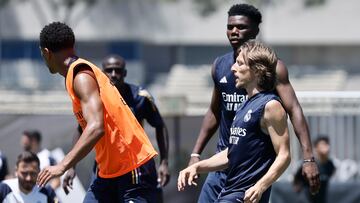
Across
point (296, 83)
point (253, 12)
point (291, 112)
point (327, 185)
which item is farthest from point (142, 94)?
point (296, 83)

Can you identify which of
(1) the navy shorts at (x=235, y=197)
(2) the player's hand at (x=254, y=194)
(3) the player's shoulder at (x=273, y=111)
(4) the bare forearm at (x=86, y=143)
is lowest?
(1) the navy shorts at (x=235, y=197)

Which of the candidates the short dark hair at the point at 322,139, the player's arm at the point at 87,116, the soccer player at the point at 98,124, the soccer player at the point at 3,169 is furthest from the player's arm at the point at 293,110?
the short dark hair at the point at 322,139

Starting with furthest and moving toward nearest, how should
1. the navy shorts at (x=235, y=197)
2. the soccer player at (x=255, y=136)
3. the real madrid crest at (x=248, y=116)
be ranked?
the navy shorts at (x=235, y=197)
the real madrid crest at (x=248, y=116)
the soccer player at (x=255, y=136)

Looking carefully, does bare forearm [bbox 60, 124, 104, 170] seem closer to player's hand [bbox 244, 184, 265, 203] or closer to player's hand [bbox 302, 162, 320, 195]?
player's hand [bbox 244, 184, 265, 203]

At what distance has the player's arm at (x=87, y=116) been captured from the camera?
291 inches

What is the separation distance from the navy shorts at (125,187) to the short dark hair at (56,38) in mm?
1068

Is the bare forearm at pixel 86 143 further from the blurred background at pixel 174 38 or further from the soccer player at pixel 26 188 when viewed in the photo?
the blurred background at pixel 174 38

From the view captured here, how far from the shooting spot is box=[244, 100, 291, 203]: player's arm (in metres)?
7.14

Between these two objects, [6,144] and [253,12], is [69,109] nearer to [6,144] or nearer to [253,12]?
[6,144]

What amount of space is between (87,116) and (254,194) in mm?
1210

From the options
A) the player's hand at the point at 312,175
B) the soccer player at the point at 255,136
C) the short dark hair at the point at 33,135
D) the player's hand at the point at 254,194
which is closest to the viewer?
the player's hand at the point at 254,194

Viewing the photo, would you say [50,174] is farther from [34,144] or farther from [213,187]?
[34,144]

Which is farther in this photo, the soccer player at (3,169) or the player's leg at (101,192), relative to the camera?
the soccer player at (3,169)

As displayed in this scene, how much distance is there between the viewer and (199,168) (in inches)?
297
